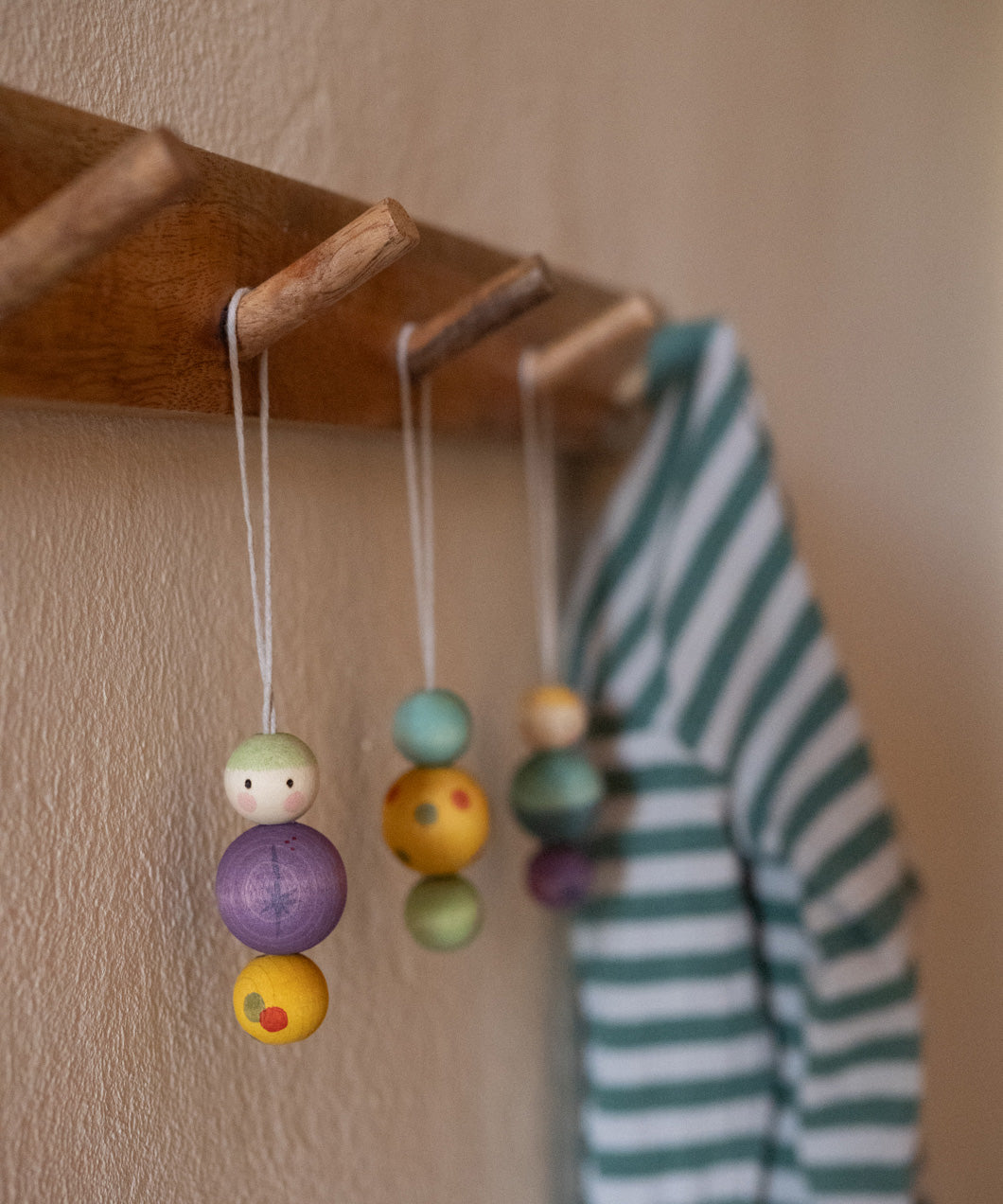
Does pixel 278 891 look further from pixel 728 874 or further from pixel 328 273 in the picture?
pixel 728 874

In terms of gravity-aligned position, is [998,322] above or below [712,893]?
above

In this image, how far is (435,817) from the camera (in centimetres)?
34

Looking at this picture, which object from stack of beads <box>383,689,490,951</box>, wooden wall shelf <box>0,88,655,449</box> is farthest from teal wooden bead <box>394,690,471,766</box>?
wooden wall shelf <box>0,88,655,449</box>

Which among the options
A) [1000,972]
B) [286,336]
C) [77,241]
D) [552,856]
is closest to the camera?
[77,241]

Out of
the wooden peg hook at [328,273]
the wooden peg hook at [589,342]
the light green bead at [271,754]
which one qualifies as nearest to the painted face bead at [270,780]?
the light green bead at [271,754]

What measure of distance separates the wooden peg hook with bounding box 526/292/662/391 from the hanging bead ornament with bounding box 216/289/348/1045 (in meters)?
0.22

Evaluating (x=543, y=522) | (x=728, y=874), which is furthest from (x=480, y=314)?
(x=728, y=874)

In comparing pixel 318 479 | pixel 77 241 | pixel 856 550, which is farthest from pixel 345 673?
Result: pixel 856 550

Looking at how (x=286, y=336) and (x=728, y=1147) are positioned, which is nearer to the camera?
(x=286, y=336)

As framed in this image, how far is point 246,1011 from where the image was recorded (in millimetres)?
273

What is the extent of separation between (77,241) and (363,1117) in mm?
332

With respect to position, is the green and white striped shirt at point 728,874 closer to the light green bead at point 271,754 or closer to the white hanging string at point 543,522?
the white hanging string at point 543,522

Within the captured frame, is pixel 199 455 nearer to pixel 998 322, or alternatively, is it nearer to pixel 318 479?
pixel 318 479

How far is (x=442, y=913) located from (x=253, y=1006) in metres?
0.09
